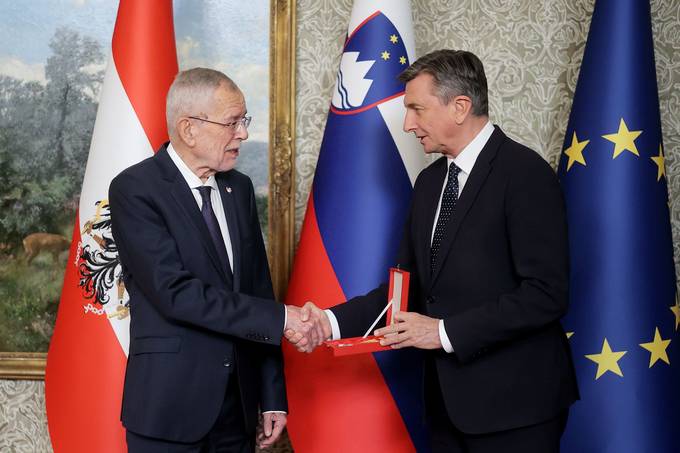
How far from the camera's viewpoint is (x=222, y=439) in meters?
2.00

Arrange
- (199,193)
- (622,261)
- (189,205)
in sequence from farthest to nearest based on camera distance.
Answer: (622,261)
(199,193)
(189,205)

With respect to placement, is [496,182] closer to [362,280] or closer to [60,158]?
[362,280]

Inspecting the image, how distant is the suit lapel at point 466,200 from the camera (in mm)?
1938

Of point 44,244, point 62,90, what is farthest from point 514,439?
point 62,90

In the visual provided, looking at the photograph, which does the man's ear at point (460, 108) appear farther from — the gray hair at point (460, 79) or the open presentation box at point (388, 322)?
the open presentation box at point (388, 322)

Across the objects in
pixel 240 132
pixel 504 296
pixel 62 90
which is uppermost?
pixel 62 90

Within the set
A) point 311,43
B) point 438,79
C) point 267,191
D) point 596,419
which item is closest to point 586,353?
point 596,419

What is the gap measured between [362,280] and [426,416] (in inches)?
22.7

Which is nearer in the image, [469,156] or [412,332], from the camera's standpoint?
[412,332]

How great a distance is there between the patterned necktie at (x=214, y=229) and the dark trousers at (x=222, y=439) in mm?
334

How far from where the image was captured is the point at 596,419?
7.98 ft

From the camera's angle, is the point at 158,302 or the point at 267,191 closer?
the point at 158,302

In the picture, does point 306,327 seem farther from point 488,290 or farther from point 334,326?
point 488,290

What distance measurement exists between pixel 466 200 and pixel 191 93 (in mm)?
821
